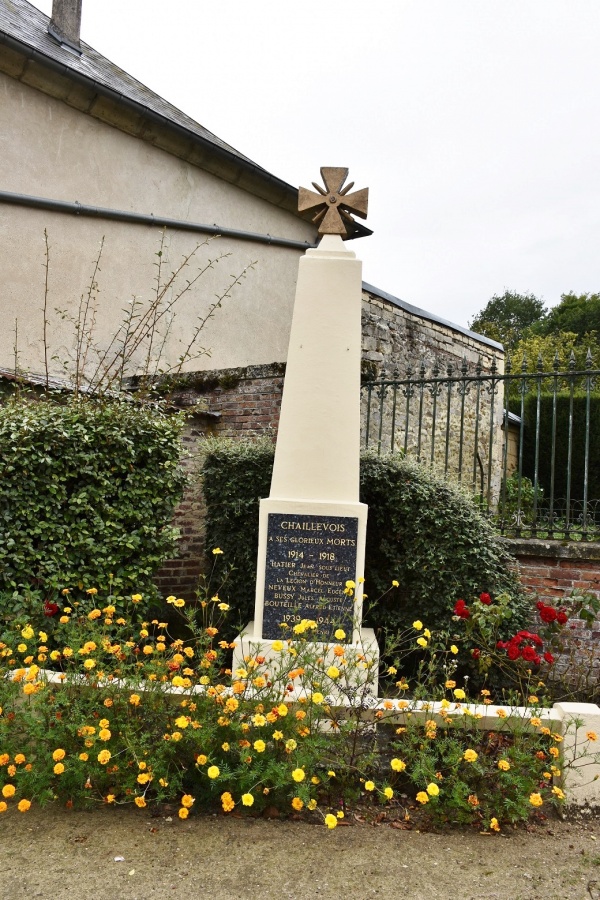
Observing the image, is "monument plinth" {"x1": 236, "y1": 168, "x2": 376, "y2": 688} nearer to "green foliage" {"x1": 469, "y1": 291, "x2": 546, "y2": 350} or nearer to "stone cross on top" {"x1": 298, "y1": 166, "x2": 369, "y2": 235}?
"stone cross on top" {"x1": 298, "y1": 166, "x2": 369, "y2": 235}

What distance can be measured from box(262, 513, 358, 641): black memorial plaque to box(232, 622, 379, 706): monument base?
153 mm

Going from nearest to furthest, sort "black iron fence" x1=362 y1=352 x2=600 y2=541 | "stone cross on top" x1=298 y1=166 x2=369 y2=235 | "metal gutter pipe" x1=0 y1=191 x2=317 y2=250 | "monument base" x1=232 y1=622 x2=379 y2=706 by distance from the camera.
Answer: "monument base" x1=232 y1=622 x2=379 y2=706 < "stone cross on top" x1=298 y1=166 x2=369 y2=235 < "black iron fence" x1=362 y1=352 x2=600 y2=541 < "metal gutter pipe" x1=0 y1=191 x2=317 y2=250

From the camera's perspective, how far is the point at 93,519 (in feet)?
15.8

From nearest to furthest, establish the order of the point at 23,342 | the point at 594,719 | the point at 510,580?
1. the point at 594,719
2. the point at 510,580
3. the point at 23,342

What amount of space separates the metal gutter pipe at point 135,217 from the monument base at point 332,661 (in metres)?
5.53

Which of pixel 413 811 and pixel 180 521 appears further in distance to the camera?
pixel 180 521

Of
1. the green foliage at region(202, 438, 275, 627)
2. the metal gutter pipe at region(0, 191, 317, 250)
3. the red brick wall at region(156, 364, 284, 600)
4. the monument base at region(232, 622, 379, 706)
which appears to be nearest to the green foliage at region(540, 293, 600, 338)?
the metal gutter pipe at region(0, 191, 317, 250)

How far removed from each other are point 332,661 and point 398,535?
205 centimetres

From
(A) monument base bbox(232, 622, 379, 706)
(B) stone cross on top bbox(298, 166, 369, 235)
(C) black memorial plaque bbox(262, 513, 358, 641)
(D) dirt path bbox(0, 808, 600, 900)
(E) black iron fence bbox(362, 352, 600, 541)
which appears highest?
(B) stone cross on top bbox(298, 166, 369, 235)

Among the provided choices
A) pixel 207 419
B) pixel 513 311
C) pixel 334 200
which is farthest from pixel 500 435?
pixel 513 311

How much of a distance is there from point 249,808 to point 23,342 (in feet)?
20.0

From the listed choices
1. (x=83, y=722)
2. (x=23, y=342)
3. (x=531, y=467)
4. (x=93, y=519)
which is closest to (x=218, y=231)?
(x=23, y=342)

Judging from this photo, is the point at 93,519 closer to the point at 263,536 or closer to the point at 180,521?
the point at 263,536

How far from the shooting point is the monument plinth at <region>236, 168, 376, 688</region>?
4699mm
